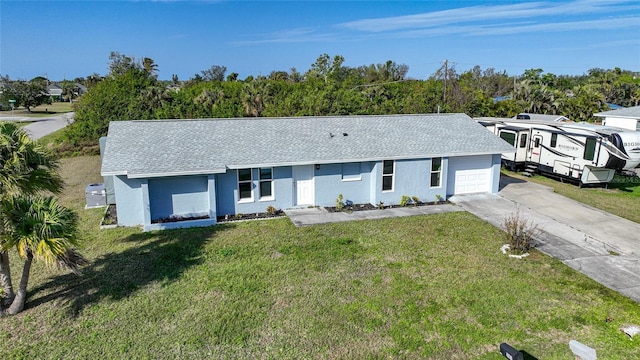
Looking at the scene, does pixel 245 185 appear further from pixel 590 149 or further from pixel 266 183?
pixel 590 149

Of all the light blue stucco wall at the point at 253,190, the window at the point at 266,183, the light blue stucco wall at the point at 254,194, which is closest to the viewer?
the light blue stucco wall at the point at 253,190

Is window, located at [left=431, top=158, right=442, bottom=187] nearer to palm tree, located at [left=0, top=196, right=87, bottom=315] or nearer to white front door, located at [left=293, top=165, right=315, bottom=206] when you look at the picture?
white front door, located at [left=293, top=165, right=315, bottom=206]

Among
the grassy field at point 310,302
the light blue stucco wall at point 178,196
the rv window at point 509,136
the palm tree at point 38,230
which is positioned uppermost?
the rv window at point 509,136

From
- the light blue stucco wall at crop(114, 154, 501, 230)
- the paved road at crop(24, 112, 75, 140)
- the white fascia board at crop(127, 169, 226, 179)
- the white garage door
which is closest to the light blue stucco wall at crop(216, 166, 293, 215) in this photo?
the light blue stucco wall at crop(114, 154, 501, 230)

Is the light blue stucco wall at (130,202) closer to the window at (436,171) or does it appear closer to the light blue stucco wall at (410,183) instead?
the light blue stucco wall at (410,183)

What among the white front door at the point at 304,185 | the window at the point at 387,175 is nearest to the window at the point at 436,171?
the window at the point at 387,175

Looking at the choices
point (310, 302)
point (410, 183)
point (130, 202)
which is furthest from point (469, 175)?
point (130, 202)

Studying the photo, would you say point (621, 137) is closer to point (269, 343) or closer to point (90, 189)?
point (269, 343)
